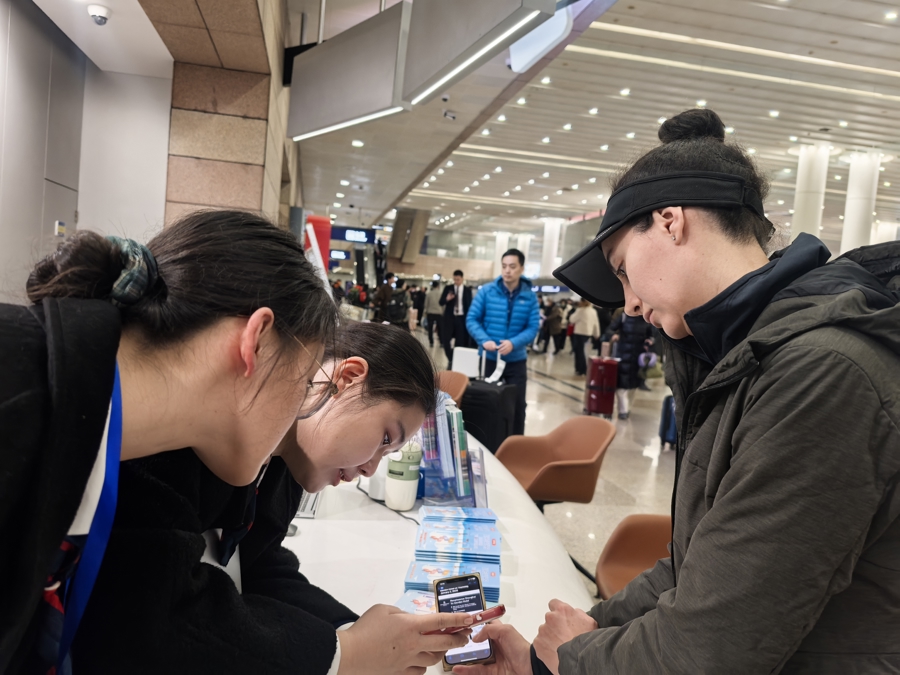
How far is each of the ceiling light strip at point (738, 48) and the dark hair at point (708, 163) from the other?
764 centimetres

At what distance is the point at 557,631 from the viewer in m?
1.25

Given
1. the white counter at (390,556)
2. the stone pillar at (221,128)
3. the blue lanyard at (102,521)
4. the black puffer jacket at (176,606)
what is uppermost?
the stone pillar at (221,128)

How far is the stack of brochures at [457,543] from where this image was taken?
1620 millimetres

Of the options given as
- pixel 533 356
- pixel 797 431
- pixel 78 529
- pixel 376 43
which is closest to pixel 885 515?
pixel 797 431

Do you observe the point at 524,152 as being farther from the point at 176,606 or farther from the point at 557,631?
the point at 176,606

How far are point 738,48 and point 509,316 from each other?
579 cm

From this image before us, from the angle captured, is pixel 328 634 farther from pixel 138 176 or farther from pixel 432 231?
pixel 432 231

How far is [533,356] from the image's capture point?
17.4 m

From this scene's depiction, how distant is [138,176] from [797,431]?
17.5 feet

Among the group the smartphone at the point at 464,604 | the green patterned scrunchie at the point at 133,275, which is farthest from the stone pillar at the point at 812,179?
the green patterned scrunchie at the point at 133,275

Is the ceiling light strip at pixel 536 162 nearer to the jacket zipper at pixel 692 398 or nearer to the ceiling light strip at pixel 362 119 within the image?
the ceiling light strip at pixel 362 119

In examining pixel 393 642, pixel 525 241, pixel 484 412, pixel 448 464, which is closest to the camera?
pixel 393 642

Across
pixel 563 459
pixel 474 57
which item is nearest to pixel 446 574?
pixel 563 459

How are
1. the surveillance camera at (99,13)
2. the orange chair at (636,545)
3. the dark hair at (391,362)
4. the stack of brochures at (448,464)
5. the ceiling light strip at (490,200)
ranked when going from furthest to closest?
the ceiling light strip at (490,200) → the surveillance camera at (99,13) → the orange chair at (636,545) → the stack of brochures at (448,464) → the dark hair at (391,362)
